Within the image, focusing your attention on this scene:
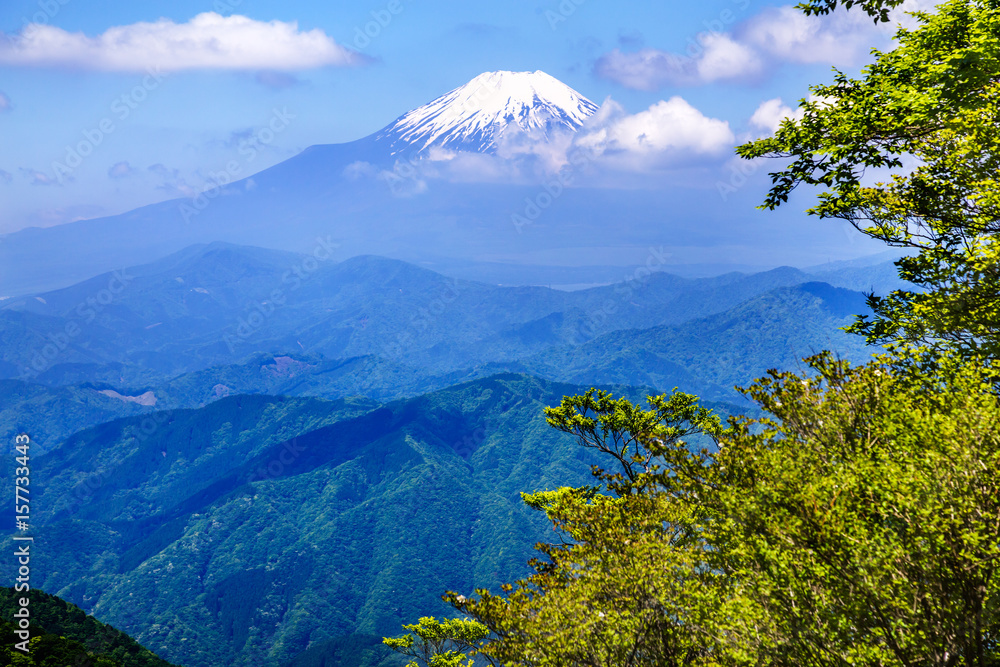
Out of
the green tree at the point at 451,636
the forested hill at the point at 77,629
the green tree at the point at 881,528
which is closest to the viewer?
the green tree at the point at 881,528

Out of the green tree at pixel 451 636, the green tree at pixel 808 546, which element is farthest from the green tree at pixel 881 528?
the green tree at pixel 451 636

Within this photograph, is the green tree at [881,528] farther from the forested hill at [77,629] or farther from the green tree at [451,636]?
the forested hill at [77,629]

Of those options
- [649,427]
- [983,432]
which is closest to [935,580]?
[983,432]

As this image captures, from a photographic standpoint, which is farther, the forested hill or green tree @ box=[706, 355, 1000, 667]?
the forested hill

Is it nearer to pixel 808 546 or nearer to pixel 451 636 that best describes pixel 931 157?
pixel 808 546

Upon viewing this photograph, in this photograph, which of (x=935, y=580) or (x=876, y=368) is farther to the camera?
(x=876, y=368)

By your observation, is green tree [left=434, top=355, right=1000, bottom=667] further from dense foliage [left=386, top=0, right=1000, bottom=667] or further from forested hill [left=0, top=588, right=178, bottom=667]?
forested hill [left=0, top=588, right=178, bottom=667]

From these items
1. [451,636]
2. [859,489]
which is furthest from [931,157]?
[451,636]

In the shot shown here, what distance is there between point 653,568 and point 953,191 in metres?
9.05

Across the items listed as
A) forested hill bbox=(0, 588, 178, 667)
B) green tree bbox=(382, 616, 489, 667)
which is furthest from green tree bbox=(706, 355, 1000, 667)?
forested hill bbox=(0, 588, 178, 667)

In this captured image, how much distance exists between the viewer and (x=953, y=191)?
41.0 feet

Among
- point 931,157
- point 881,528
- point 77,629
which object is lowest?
point 77,629

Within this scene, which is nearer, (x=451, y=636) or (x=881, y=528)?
(x=881, y=528)

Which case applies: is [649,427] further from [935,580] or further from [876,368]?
[935,580]
